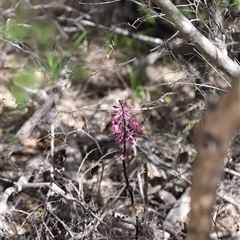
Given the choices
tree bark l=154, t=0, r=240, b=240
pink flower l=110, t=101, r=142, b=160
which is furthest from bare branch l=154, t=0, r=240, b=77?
tree bark l=154, t=0, r=240, b=240

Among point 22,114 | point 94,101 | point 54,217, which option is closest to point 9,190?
point 54,217

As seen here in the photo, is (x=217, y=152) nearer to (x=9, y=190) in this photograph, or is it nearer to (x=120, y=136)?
(x=120, y=136)

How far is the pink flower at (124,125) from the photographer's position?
6.31ft

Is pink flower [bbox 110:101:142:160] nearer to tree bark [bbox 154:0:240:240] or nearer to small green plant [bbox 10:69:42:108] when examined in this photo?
small green plant [bbox 10:69:42:108]

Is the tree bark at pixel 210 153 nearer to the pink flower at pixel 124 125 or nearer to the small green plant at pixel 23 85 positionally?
the pink flower at pixel 124 125

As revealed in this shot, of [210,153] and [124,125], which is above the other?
[210,153]

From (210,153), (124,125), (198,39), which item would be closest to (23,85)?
(124,125)

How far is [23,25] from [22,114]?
555 mm

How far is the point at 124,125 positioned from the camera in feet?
6.31

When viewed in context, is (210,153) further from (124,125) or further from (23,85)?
(23,85)

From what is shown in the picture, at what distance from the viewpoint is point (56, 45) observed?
2.59 m

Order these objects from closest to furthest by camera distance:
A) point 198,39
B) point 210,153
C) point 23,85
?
point 210,153, point 198,39, point 23,85

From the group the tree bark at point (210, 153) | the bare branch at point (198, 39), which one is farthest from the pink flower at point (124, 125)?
the tree bark at point (210, 153)

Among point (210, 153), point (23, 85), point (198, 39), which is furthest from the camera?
point (23, 85)
